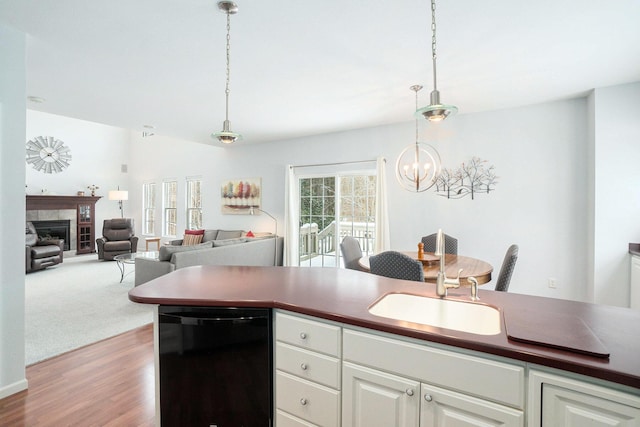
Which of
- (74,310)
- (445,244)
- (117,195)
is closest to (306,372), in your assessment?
(445,244)

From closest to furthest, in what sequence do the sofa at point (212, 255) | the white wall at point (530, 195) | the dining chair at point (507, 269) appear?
1. the dining chair at point (507, 269)
2. the white wall at point (530, 195)
3. the sofa at point (212, 255)

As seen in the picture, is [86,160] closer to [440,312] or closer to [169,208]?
[169,208]

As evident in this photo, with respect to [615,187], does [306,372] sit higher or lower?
lower

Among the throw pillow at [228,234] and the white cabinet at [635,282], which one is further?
the throw pillow at [228,234]

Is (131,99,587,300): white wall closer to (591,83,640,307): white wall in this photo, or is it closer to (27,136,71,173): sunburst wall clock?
(591,83,640,307): white wall

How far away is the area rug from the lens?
117 inches

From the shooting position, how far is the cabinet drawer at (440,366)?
102cm

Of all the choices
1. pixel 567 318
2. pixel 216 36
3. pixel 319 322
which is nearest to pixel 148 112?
pixel 216 36

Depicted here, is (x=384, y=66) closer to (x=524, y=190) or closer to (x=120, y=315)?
(x=524, y=190)

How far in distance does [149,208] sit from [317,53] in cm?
783

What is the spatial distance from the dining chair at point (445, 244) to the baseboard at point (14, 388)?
13.5 ft

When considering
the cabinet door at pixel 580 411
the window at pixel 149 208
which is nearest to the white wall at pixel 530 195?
the cabinet door at pixel 580 411

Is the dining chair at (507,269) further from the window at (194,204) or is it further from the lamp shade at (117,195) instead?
the lamp shade at (117,195)

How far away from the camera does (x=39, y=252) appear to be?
562 centimetres
